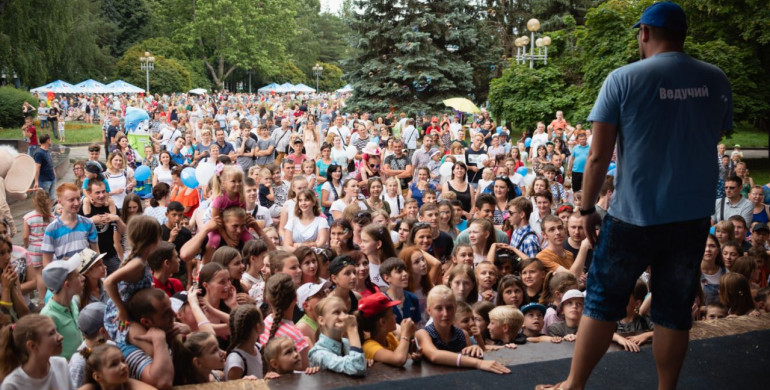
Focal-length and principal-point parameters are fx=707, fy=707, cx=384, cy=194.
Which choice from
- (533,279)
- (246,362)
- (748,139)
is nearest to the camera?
(246,362)

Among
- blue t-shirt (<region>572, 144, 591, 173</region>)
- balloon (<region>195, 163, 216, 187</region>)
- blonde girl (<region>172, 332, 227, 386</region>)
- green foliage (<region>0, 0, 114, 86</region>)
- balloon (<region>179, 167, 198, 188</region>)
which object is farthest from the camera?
green foliage (<region>0, 0, 114, 86</region>)

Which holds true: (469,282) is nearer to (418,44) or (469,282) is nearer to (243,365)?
(243,365)

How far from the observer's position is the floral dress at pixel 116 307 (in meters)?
4.28

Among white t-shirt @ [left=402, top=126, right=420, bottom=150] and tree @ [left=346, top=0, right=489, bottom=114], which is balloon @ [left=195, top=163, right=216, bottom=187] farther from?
tree @ [left=346, top=0, right=489, bottom=114]

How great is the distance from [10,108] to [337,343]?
34053 millimetres

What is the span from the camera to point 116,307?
441cm

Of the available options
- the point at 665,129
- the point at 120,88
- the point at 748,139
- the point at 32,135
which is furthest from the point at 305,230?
the point at 120,88

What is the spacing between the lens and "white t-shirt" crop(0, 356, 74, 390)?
141 inches

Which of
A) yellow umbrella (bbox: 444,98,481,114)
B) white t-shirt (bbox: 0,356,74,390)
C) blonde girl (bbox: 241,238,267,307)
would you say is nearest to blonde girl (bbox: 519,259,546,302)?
blonde girl (bbox: 241,238,267,307)

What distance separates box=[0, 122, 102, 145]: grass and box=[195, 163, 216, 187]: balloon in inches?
904

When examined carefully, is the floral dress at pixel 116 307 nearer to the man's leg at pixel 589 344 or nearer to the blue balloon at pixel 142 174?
the man's leg at pixel 589 344

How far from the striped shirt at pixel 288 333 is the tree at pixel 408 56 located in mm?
25428

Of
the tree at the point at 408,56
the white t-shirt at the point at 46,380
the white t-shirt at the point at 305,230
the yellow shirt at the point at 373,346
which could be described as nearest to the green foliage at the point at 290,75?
the tree at the point at 408,56

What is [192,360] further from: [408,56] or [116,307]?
[408,56]
